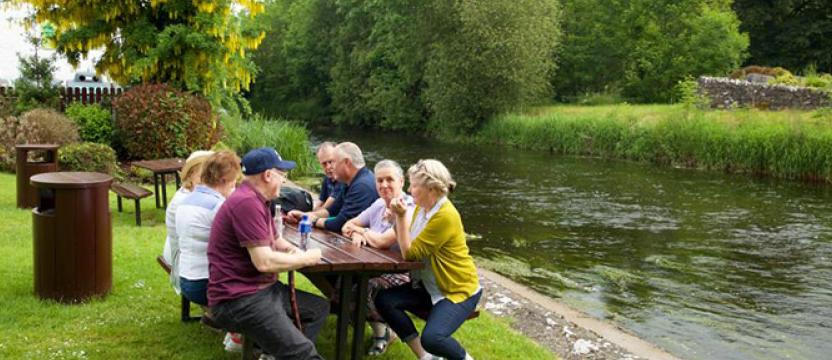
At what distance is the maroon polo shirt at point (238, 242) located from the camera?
15.3ft

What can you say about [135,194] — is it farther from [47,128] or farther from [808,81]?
[808,81]

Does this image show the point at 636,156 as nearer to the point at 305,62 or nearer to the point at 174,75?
the point at 174,75

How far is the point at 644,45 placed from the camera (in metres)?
44.7

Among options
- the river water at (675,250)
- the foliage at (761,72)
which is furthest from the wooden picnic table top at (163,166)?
the foliage at (761,72)

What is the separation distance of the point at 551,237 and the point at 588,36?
36154mm

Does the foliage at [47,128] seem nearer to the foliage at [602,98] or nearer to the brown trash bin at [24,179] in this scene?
the brown trash bin at [24,179]

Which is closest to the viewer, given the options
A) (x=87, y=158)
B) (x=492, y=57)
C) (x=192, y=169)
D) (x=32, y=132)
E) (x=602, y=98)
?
(x=192, y=169)

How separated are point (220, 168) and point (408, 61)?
1732 inches

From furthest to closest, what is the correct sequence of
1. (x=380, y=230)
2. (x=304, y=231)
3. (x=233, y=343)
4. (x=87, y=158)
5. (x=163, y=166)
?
(x=87, y=158) → (x=163, y=166) → (x=380, y=230) → (x=233, y=343) → (x=304, y=231)

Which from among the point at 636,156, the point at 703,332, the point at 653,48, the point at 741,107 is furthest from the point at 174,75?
the point at 653,48

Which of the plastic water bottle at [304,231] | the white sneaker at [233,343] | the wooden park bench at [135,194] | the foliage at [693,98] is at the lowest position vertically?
the white sneaker at [233,343]

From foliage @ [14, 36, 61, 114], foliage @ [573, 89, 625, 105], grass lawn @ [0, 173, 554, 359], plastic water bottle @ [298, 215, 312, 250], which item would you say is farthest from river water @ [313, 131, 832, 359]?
foliage @ [573, 89, 625, 105]

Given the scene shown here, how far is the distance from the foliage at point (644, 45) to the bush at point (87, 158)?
107 feet

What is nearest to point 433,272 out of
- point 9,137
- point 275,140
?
point 9,137
